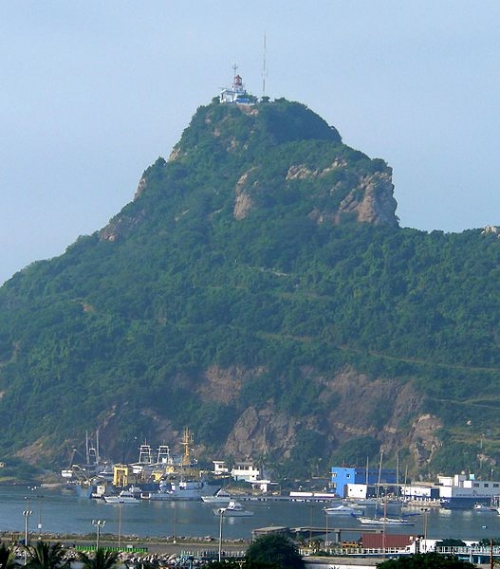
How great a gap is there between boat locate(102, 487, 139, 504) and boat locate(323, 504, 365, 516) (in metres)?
21.9

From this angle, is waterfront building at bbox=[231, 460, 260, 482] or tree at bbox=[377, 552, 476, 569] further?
waterfront building at bbox=[231, 460, 260, 482]

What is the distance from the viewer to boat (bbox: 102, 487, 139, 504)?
183125mm

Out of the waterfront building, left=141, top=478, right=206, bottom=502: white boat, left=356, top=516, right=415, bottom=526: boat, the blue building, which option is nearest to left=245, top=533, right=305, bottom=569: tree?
left=356, top=516, right=415, bottom=526: boat

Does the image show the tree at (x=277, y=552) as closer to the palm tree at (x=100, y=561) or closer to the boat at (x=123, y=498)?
the palm tree at (x=100, y=561)

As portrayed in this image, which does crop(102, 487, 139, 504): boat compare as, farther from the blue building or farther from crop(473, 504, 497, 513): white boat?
crop(473, 504, 497, 513): white boat

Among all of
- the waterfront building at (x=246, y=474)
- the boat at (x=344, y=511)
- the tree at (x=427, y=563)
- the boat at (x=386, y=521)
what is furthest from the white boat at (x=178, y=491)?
the tree at (x=427, y=563)

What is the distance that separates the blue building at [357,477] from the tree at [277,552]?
3862 inches

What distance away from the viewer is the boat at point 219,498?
183 m

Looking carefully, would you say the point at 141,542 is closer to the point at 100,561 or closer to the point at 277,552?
the point at 277,552

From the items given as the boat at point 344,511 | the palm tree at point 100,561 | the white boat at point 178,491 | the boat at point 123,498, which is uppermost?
the white boat at point 178,491

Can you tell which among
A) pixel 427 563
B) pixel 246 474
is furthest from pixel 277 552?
pixel 246 474

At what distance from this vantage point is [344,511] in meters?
169

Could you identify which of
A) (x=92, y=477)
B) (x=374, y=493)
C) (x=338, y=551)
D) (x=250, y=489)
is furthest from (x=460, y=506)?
(x=338, y=551)

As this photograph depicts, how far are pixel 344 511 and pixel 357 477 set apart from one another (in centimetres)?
2377
